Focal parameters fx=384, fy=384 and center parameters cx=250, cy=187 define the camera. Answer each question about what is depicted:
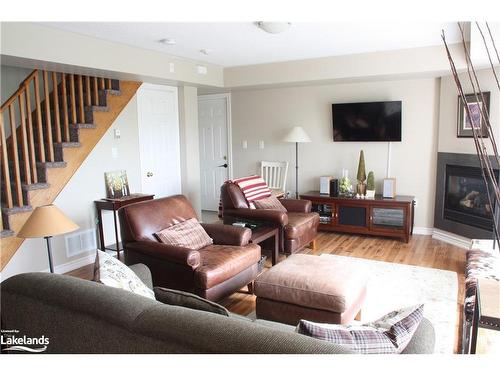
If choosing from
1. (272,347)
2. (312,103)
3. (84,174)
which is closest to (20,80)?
(84,174)

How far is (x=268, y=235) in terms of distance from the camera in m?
3.83

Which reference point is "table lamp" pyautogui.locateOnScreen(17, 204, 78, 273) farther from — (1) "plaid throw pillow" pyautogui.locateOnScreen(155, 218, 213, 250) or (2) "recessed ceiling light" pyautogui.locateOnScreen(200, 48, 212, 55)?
(2) "recessed ceiling light" pyautogui.locateOnScreen(200, 48, 212, 55)

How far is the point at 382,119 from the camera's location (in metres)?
5.16

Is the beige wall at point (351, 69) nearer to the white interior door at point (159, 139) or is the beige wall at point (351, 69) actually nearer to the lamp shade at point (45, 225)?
the white interior door at point (159, 139)

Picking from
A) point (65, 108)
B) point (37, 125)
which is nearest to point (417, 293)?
point (65, 108)

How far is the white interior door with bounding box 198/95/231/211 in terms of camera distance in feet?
21.5

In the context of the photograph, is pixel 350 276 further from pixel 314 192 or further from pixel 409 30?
pixel 314 192

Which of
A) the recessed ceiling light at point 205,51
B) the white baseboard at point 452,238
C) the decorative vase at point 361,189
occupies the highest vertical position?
the recessed ceiling light at point 205,51

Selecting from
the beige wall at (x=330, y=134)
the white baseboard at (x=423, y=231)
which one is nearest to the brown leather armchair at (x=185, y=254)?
the beige wall at (x=330, y=134)

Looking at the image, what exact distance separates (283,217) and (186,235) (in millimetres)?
1180

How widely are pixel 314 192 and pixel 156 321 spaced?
4.65 meters

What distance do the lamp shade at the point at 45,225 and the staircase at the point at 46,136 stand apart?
1.30 meters

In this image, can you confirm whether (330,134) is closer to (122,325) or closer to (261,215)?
(261,215)

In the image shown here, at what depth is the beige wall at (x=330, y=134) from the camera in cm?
504
